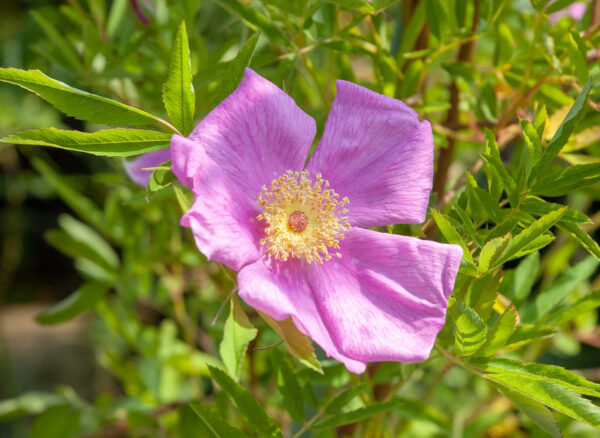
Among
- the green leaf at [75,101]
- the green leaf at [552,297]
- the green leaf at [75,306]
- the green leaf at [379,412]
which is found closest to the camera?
the green leaf at [75,101]

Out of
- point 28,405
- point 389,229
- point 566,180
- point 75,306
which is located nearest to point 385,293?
point 389,229

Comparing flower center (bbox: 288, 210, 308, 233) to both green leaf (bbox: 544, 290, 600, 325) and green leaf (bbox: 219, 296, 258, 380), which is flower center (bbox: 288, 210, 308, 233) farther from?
green leaf (bbox: 544, 290, 600, 325)

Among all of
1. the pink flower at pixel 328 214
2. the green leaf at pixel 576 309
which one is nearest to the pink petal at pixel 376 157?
the pink flower at pixel 328 214

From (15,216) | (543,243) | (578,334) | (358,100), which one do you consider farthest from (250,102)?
(15,216)

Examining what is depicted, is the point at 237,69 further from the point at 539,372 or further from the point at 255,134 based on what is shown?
the point at 539,372

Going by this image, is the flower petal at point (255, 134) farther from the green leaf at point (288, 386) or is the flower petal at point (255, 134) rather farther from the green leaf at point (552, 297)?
the green leaf at point (552, 297)
